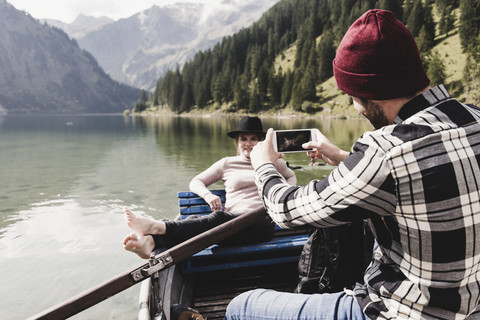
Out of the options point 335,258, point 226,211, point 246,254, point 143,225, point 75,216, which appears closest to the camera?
point 335,258

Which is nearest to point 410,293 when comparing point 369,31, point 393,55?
point 393,55

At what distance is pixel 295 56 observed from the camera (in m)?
142

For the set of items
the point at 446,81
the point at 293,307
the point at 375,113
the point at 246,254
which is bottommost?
the point at 246,254

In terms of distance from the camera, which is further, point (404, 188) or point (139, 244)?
point (139, 244)

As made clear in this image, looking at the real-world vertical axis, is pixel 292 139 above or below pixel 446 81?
below

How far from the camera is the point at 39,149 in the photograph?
32.6m

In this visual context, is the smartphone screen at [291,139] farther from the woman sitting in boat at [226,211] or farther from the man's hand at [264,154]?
the woman sitting in boat at [226,211]

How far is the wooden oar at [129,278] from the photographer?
2.66 meters

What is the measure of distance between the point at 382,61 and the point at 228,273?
4455 mm

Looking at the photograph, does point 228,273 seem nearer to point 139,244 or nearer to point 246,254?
point 246,254

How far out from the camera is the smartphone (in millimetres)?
3494

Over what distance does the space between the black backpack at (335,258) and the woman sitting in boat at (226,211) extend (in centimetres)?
131

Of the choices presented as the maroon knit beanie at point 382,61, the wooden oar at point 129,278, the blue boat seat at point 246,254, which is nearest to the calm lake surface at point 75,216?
the wooden oar at point 129,278

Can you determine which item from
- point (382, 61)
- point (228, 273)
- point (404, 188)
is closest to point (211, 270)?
point (228, 273)
